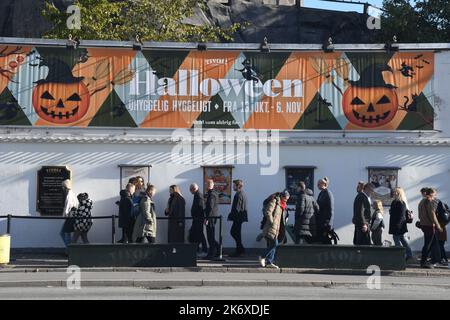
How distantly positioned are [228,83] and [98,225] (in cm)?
487

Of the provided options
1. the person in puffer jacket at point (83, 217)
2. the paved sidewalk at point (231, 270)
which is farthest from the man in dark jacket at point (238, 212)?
the person in puffer jacket at point (83, 217)

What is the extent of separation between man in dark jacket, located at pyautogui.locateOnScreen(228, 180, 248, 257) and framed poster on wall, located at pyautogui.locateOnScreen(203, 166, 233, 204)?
1.06 meters

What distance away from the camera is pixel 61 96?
22.5 metres

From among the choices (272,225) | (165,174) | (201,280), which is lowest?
(201,280)

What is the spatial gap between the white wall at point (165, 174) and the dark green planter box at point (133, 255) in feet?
10.8

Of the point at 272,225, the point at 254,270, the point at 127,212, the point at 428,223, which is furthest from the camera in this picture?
the point at 127,212

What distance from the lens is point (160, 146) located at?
888 inches

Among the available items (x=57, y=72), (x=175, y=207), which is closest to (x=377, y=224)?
(x=175, y=207)

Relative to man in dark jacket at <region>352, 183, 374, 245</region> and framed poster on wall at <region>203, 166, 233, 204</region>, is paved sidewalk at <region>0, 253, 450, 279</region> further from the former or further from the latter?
framed poster on wall at <region>203, 166, 233, 204</region>

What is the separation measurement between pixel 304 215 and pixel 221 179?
305 centimetres

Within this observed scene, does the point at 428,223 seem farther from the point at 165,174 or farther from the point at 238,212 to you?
the point at 165,174

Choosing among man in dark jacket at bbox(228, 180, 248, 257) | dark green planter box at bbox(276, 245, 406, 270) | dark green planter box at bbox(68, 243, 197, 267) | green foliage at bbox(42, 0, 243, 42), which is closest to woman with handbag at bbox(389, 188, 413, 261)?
dark green planter box at bbox(276, 245, 406, 270)

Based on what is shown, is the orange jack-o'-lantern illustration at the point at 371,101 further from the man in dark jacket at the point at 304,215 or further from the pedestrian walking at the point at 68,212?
the pedestrian walking at the point at 68,212

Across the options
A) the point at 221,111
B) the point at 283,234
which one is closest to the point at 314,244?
the point at 283,234
